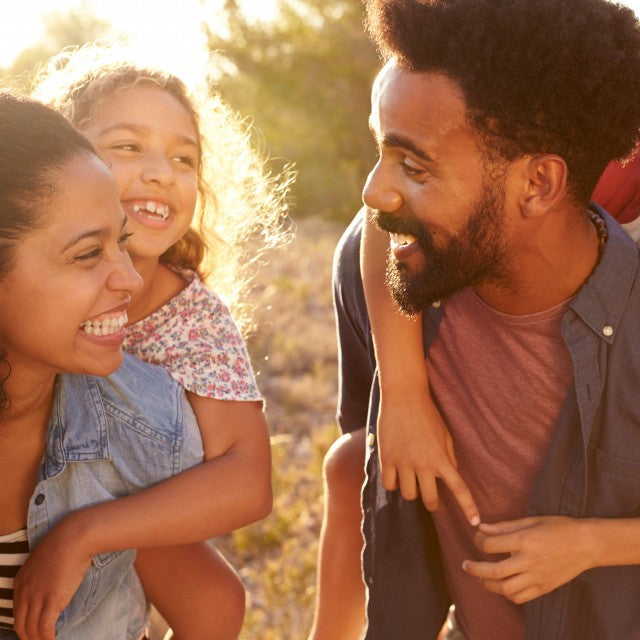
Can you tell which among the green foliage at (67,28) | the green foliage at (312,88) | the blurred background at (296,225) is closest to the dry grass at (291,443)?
the blurred background at (296,225)

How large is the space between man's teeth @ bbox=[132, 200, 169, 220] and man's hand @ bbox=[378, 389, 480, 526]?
83 centimetres

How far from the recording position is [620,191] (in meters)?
2.45

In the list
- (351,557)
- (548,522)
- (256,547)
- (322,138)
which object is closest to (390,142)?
(548,522)

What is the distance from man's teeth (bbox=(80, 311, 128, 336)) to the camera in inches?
82.6

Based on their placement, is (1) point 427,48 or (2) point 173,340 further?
(2) point 173,340

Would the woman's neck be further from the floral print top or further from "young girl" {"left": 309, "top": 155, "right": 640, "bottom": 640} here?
"young girl" {"left": 309, "top": 155, "right": 640, "bottom": 640}

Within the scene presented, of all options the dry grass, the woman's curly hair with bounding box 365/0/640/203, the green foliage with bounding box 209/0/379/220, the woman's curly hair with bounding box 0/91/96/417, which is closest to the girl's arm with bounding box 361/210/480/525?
the woman's curly hair with bounding box 365/0/640/203

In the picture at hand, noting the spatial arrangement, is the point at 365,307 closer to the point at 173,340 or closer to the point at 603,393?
the point at 173,340

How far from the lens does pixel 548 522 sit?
6.86 feet

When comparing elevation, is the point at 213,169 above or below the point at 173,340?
above

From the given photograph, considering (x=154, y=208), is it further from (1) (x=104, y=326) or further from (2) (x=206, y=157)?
(1) (x=104, y=326)

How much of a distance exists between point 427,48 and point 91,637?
1.55m

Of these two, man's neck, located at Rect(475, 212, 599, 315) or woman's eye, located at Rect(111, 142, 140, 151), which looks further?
woman's eye, located at Rect(111, 142, 140, 151)

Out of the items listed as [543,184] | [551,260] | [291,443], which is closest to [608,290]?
[551,260]
